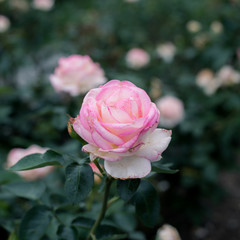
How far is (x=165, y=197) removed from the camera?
2238mm

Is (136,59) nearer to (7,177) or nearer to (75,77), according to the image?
(75,77)

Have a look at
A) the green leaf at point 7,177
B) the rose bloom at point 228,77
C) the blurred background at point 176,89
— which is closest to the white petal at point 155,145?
the green leaf at point 7,177

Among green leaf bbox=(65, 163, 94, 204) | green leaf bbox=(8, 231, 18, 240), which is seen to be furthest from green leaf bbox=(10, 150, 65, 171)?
green leaf bbox=(8, 231, 18, 240)

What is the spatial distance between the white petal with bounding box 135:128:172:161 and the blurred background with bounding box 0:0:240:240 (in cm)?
82

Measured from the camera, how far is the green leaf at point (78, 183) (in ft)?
1.90

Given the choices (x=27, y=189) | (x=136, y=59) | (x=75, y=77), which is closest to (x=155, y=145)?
(x=27, y=189)

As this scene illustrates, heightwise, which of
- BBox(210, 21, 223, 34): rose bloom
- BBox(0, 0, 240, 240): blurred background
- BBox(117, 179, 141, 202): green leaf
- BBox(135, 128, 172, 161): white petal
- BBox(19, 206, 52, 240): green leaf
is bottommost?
BBox(0, 0, 240, 240): blurred background

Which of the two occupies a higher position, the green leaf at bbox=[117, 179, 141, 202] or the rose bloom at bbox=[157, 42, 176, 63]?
the green leaf at bbox=[117, 179, 141, 202]

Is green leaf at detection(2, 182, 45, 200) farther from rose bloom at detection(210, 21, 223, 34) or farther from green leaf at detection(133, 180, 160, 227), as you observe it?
rose bloom at detection(210, 21, 223, 34)

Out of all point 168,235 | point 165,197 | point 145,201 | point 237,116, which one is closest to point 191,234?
point 165,197

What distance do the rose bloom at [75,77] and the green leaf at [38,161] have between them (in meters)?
0.59

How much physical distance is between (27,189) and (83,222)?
0.18 meters

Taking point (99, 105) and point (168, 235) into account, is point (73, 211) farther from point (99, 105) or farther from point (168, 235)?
point (99, 105)

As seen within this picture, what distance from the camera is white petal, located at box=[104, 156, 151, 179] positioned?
551 mm
